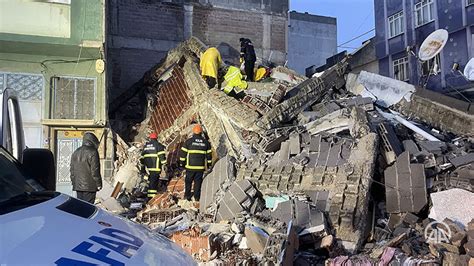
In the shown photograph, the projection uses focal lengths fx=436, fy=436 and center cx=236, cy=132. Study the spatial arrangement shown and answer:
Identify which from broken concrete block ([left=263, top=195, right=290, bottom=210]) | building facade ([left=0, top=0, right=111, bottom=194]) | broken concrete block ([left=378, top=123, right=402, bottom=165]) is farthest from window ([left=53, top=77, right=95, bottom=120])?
broken concrete block ([left=378, top=123, right=402, bottom=165])

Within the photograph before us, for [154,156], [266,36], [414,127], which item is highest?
[266,36]

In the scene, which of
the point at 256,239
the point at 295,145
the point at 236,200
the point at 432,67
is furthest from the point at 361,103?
the point at 432,67

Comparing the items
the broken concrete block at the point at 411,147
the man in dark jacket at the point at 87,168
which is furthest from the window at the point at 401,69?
the man in dark jacket at the point at 87,168

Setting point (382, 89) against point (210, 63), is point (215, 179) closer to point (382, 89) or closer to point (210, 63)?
point (210, 63)

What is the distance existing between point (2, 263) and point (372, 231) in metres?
6.14

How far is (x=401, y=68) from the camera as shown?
25.3 m

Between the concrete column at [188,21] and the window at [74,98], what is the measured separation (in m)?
7.26

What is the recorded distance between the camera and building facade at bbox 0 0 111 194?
1239 cm

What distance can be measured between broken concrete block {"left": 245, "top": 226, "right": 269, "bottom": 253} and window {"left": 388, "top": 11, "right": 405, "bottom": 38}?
22.2 meters

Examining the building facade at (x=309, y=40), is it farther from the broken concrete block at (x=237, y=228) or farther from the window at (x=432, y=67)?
the broken concrete block at (x=237, y=228)

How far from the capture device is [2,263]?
1591 millimetres

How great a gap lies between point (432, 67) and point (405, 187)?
1723 cm

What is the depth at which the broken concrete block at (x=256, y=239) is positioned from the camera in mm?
5935

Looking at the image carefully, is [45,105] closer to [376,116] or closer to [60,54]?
[60,54]
